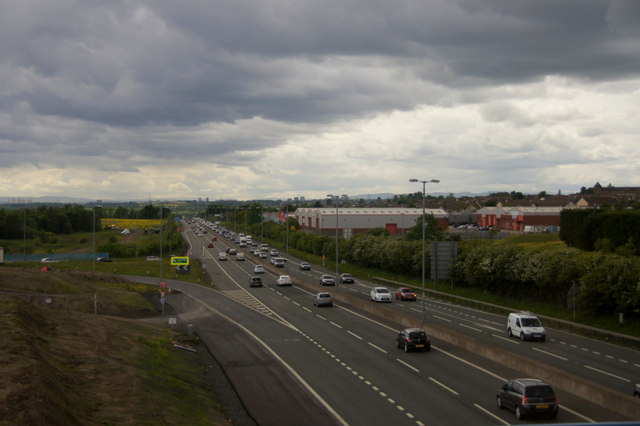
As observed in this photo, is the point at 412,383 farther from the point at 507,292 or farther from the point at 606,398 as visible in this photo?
the point at 507,292

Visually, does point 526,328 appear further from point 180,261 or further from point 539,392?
point 180,261

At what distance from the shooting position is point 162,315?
1826 inches

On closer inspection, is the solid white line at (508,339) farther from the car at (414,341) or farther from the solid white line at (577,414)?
the solid white line at (577,414)

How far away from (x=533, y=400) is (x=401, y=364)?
9709 mm

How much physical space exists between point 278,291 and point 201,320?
1973cm

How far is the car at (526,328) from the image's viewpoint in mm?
A: 34312

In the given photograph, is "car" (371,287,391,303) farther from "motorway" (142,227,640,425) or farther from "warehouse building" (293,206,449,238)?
"warehouse building" (293,206,449,238)

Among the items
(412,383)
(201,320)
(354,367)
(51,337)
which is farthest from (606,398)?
(201,320)

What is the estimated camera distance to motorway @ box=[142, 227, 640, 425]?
20109 mm

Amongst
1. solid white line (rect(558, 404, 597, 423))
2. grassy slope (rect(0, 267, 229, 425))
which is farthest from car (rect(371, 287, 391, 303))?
solid white line (rect(558, 404, 597, 423))

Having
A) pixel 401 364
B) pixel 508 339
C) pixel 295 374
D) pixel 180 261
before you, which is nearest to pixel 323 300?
pixel 508 339

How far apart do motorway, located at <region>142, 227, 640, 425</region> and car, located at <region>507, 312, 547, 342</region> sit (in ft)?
1.88

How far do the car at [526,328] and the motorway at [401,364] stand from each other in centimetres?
57

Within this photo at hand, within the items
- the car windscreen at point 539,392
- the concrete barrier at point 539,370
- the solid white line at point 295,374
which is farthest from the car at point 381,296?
the car windscreen at point 539,392
